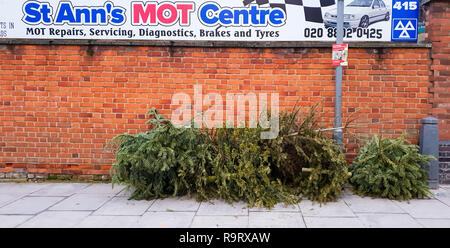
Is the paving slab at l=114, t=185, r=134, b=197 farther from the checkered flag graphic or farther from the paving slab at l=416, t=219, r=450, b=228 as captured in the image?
the paving slab at l=416, t=219, r=450, b=228

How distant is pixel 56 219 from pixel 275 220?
276cm

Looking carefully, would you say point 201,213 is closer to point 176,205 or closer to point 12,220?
point 176,205

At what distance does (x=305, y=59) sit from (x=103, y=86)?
362 centimetres

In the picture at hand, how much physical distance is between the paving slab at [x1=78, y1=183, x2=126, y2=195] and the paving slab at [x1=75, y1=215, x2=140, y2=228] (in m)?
1.13

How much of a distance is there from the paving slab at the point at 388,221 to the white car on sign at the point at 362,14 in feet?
10.6

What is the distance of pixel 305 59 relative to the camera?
5742mm

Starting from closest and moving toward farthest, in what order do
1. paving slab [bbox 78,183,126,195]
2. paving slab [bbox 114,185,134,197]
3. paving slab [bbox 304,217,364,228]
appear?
paving slab [bbox 304,217,364,228] < paving slab [bbox 114,185,134,197] < paving slab [bbox 78,183,126,195]

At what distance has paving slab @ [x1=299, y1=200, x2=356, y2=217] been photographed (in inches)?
168

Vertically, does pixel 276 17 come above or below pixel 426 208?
above

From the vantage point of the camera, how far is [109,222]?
13.2ft

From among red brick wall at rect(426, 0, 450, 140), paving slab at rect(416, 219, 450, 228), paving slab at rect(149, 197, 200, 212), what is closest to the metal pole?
paving slab at rect(416, 219, 450, 228)

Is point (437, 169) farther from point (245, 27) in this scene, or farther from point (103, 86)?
point (103, 86)

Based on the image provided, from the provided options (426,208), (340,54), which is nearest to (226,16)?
(340,54)

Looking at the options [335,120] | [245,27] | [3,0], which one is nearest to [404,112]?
[335,120]
